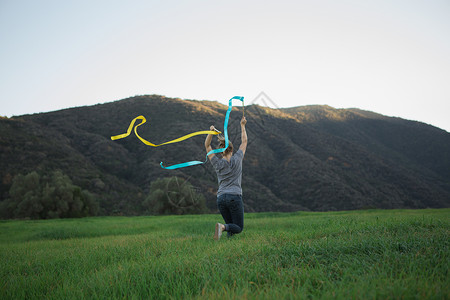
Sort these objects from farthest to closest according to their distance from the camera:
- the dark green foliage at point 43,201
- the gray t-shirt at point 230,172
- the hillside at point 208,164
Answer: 1. the hillside at point 208,164
2. the dark green foliage at point 43,201
3. the gray t-shirt at point 230,172

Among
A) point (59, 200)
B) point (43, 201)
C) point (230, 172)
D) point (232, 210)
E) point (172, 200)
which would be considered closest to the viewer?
point (230, 172)

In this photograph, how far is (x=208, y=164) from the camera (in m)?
50.2

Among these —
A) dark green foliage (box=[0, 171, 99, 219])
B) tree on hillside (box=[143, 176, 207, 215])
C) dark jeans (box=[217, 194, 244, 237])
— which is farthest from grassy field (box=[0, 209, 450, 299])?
tree on hillside (box=[143, 176, 207, 215])

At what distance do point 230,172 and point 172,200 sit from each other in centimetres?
3015

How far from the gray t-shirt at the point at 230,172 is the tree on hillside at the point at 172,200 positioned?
92.5ft

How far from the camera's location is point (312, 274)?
2.43 meters

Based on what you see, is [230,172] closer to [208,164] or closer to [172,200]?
[172,200]

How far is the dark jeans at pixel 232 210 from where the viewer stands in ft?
17.6

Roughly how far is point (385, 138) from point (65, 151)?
100.0m

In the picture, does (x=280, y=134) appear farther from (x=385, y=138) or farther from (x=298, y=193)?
(x=385, y=138)

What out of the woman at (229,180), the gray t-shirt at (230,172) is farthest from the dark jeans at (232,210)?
the gray t-shirt at (230,172)

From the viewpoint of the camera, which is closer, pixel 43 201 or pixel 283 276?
pixel 283 276

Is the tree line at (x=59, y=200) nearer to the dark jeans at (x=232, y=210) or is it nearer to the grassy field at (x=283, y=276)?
the dark jeans at (x=232, y=210)

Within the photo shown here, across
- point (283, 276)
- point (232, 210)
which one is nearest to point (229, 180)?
point (232, 210)
